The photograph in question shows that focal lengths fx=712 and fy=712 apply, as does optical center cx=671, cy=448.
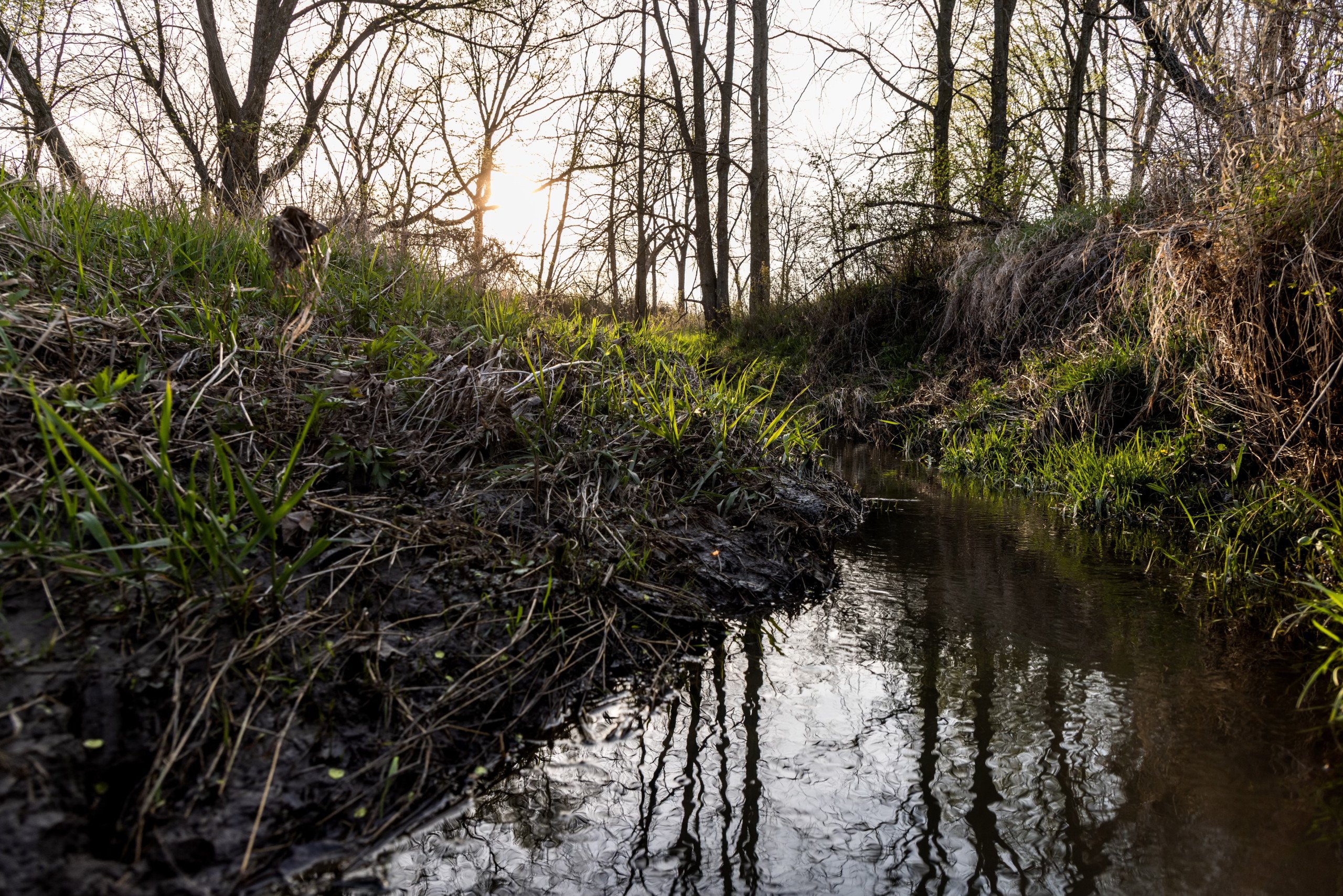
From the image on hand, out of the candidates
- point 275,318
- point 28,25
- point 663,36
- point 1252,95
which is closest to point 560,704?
point 275,318

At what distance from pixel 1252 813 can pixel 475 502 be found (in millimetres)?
2079

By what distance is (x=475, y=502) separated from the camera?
235cm

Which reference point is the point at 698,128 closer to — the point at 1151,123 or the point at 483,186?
the point at 483,186

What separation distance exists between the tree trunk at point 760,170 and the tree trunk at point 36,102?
9.37 metres

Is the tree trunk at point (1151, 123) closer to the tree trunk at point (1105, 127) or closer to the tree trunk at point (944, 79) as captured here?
the tree trunk at point (1105, 127)

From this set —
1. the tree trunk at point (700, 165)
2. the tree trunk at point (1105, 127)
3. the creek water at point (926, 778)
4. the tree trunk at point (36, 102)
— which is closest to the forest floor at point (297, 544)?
the creek water at point (926, 778)

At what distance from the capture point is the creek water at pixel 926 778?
49.5 inches

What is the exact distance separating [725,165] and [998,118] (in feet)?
16.4

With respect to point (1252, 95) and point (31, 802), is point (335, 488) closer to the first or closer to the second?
point (31, 802)

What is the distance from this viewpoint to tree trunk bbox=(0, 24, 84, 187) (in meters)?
3.99

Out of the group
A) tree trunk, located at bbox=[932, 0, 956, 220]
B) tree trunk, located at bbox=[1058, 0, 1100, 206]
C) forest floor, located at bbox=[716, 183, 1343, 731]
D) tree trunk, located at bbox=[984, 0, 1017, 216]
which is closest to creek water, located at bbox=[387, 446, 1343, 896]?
forest floor, located at bbox=[716, 183, 1343, 731]

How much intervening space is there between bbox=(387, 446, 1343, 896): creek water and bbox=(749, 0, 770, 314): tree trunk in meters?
10.7

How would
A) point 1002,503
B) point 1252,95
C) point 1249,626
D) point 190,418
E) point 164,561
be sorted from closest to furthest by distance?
1. point 164,561
2. point 190,418
3. point 1249,626
4. point 1252,95
5. point 1002,503

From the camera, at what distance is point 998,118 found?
955 centimetres
